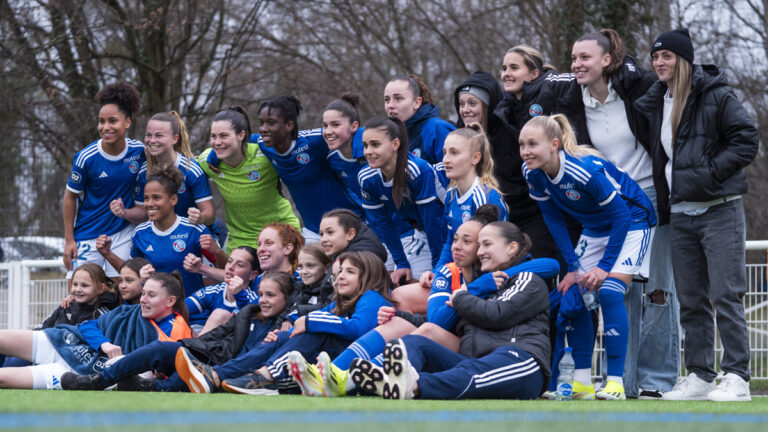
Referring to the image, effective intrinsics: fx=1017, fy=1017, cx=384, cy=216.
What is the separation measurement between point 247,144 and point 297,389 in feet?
8.18

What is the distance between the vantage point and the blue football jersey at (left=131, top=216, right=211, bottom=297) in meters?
7.63

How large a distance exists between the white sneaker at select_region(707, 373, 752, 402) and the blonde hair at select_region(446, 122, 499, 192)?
1.84 metres

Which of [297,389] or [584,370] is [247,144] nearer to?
[297,389]

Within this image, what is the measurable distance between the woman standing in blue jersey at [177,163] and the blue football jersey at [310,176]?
57 centimetres

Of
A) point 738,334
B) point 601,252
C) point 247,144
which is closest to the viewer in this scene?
point 738,334

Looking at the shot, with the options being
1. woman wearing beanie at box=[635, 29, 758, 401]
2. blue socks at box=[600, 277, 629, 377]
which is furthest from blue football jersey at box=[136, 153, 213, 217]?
woman wearing beanie at box=[635, 29, 758, 401]

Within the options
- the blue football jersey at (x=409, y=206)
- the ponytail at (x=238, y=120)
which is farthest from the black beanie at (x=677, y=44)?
the ponytail at (x=238, y=120)

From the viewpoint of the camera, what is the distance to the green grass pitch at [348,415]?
3.55 metres

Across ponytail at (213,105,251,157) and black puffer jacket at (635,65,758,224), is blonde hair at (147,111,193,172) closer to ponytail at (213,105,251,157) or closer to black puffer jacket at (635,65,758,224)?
ponytail at (213,105,251,157)

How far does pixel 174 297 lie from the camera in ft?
23.0

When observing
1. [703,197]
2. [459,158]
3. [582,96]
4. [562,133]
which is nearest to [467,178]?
[459,158]

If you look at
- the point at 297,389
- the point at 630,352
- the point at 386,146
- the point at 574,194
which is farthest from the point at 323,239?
the point at 630,352

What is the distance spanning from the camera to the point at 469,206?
655cm

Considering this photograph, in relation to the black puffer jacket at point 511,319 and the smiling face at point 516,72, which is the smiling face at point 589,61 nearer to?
the smiling face at point 516,72
